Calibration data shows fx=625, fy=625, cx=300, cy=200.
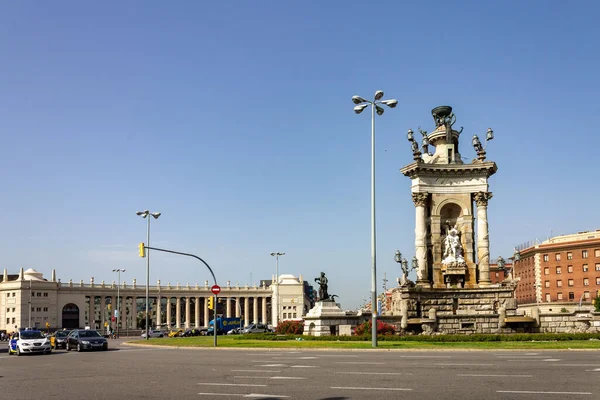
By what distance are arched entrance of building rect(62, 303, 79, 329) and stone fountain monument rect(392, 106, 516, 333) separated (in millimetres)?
112605

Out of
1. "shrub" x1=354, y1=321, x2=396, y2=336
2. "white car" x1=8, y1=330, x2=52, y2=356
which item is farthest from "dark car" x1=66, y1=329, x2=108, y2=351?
"shrub" x1=354, y1=321, x2=396, y2=336

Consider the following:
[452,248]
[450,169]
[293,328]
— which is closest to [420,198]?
[450,169]

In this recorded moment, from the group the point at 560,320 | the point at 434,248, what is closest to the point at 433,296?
the point at 434,248

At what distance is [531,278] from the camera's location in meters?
123

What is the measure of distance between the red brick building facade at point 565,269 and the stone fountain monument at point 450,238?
67419 mm

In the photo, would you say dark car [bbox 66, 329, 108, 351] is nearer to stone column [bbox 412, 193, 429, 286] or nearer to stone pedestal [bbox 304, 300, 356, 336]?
stone pedestal [bbox 304, 300, 356, 336]

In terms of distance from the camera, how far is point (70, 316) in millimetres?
145125

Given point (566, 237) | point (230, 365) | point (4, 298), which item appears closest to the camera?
point (230, 365)

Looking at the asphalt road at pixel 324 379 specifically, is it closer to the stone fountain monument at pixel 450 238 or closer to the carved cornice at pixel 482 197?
the stone fountain monument at pixel 450 238

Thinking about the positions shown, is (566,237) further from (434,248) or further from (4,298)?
(4,298)

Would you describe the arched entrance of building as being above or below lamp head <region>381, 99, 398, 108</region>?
below

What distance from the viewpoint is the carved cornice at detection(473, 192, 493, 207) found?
47594 mm

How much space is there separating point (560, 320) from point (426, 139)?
17.8m

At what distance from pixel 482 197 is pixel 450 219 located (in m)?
3.19
